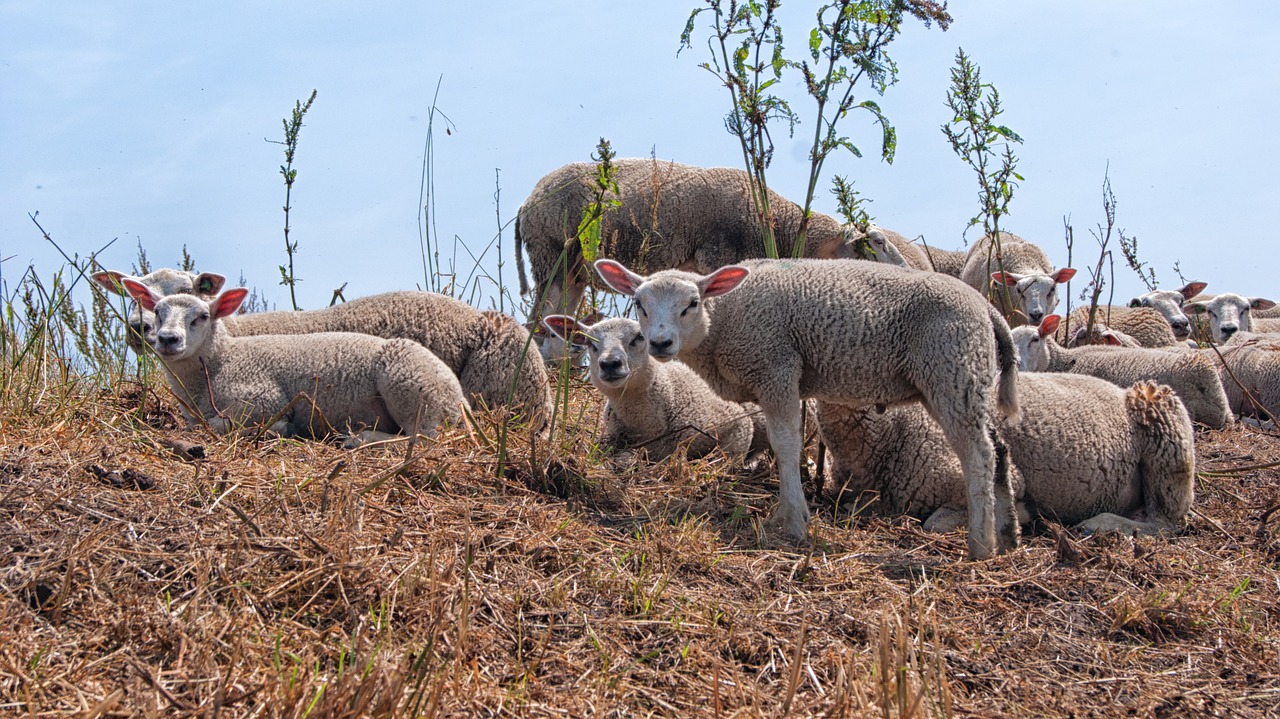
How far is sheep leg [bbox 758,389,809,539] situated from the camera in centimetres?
546

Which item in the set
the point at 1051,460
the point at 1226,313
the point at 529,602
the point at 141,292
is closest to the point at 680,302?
the point at 529,602

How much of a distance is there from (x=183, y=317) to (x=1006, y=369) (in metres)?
4.57

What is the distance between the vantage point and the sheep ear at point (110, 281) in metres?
7.50

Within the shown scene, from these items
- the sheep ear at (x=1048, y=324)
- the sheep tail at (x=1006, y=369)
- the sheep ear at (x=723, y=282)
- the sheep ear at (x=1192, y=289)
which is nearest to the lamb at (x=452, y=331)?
the sheep ear at (x=723, y=282)

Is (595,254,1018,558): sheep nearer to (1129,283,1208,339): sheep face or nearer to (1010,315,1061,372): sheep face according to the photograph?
(1010,315,1061,372): sheep face

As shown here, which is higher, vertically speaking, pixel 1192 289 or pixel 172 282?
pixel 172 282

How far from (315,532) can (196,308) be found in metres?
3.10

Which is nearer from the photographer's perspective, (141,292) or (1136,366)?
(141,292)

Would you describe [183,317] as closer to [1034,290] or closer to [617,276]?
[617,276]

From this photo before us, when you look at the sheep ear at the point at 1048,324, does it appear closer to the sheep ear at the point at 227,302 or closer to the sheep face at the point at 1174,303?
the sheep face at the point at 1174,303

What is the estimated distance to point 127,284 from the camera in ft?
23.0

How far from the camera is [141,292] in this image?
7.08 metres

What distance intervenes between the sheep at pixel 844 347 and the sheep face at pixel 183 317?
2693 millimetres

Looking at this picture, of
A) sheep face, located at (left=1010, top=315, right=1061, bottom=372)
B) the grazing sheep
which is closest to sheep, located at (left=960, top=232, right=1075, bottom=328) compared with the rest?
sheep face, located at (left=1010, top=315, right=1061, bottom=372)
